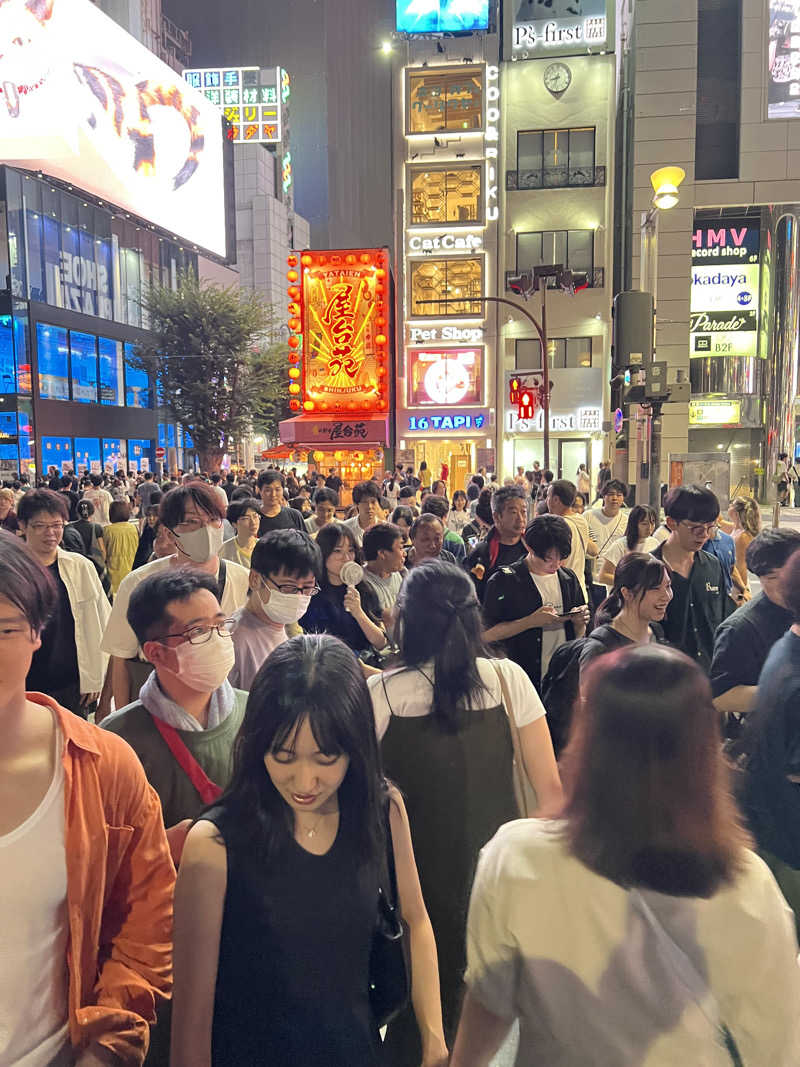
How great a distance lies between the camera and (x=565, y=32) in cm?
3145

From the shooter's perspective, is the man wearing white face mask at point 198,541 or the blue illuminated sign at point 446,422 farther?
the blue illuminated sign at point 446,422

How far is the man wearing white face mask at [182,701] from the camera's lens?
7.58ft

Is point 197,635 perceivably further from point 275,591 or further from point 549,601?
point 549,601

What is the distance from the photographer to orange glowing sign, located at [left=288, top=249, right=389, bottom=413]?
27812 mm

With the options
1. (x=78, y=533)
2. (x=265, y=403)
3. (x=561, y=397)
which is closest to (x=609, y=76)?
(x=561, y=397)

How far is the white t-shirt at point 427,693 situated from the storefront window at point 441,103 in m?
33.1

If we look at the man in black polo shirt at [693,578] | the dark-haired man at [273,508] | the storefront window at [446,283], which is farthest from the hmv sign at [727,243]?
the man in black polo shirt at [693,578]

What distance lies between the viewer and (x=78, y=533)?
7809mm

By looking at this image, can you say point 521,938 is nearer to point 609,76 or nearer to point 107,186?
point 609,76

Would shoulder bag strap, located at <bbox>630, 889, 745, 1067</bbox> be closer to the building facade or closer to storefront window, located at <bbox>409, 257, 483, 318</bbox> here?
the building facade

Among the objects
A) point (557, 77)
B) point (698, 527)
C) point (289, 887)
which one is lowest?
point (289, 887)

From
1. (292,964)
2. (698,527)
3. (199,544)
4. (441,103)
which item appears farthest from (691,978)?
(441,103)

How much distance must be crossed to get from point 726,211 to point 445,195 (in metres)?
10.9

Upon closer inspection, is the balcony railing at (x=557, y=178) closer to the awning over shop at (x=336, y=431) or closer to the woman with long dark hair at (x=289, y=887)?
the awning over shop at (x=336, y=431)
